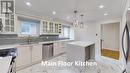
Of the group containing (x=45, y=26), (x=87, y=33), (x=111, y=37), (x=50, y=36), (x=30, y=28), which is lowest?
(x=111, y=37)

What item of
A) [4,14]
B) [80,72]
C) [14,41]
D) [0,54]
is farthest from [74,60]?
[4,14]

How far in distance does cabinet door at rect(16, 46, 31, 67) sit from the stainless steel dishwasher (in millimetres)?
922

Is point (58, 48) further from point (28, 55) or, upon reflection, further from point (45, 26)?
point (28, 55)

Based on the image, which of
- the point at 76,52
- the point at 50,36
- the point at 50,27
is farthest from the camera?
the point at 50,36

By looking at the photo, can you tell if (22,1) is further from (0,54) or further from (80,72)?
(80,72)

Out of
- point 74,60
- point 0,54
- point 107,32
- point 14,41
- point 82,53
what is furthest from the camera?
point 107,32

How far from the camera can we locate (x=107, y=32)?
8086 mm

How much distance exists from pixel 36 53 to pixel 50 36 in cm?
179

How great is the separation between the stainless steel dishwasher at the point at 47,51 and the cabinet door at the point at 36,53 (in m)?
0.31

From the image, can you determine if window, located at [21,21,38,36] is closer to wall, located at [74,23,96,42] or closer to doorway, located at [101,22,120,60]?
wall, located at [74,23,96,42]

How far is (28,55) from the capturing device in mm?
3549

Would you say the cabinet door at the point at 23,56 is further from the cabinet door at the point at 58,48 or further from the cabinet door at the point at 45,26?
the cabinet door at the point at 58,48

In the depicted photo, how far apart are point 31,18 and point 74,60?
2609mm

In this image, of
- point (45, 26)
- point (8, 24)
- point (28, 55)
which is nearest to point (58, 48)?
point (45, 26)
